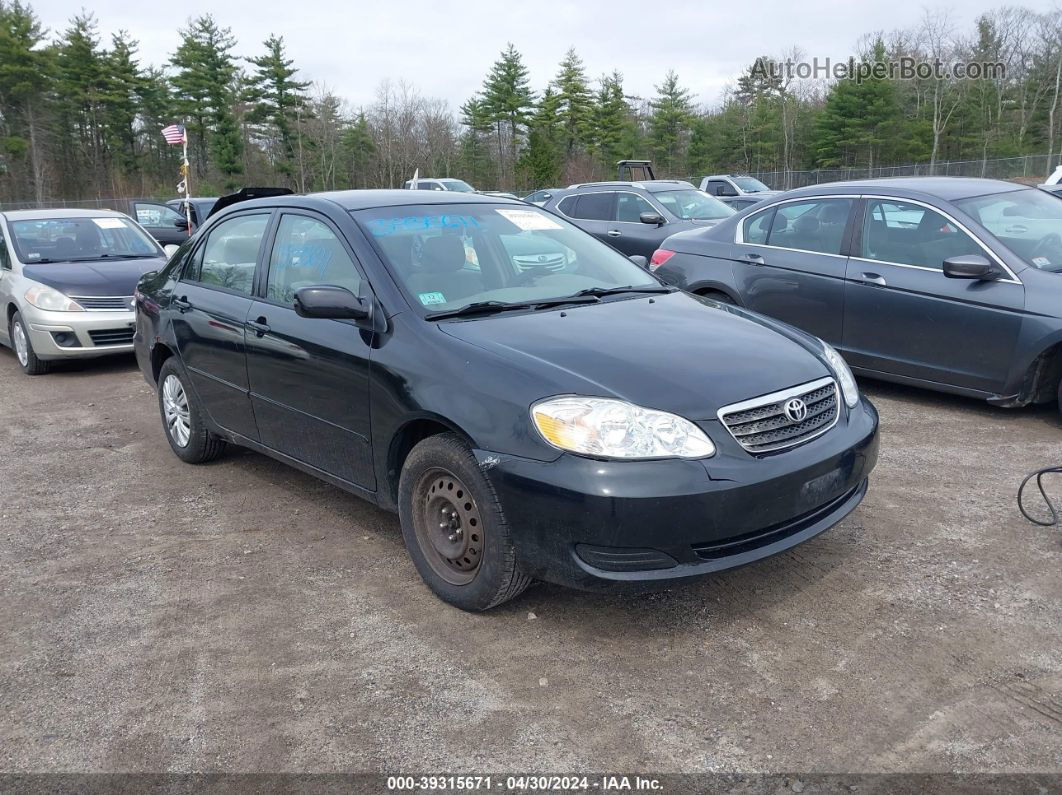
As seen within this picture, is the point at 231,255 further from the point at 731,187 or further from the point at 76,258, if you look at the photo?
the point at 731,187

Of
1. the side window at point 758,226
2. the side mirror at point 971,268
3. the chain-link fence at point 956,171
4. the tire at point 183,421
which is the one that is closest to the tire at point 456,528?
the tire at point 183,421

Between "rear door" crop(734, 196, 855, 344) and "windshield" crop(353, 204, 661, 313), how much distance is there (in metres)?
2.65

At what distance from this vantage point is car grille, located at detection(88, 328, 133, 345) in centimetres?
912

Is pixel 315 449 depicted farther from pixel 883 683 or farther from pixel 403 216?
pixel 883 683

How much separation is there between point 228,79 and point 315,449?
58798 millimetres

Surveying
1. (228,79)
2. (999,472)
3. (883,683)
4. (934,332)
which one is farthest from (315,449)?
(228,79)

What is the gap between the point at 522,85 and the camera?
62812mm

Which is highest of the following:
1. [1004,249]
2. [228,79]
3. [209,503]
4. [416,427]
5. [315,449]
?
[228,79]

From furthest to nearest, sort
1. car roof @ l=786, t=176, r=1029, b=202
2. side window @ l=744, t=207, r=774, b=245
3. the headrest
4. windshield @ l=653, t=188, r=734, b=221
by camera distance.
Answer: windshield @ l=653, t=188, r=734, b=221 < side window @ l=744, t=207, r=774, b=245 < car roof @ l=786, t=176, r=1029, b=202 < the headrest

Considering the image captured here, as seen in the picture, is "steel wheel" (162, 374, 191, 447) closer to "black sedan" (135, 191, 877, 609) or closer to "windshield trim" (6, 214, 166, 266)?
"black sedan" (135, 191, 877, 609)

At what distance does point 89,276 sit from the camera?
938 centimetres

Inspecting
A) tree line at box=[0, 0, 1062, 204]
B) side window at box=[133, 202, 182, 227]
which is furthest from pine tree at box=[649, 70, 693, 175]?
side window at box=[133, 202, 182, 227]

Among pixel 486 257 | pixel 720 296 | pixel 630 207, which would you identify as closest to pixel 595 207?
pixel 630 207

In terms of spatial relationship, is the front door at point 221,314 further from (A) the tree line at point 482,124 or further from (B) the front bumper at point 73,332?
(A) the tree line at point 482,124
